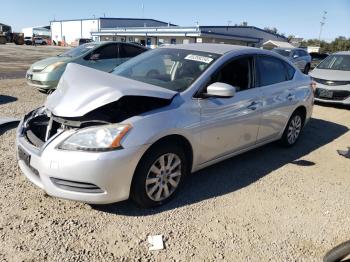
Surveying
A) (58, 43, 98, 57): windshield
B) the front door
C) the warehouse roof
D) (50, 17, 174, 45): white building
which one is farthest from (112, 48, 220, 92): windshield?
the warehouse roof

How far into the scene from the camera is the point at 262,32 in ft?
197

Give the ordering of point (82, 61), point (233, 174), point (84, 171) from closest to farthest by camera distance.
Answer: point (84, 171)
point (233, 174)
point (82, 61)

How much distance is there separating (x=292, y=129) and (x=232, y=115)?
81.3 inches

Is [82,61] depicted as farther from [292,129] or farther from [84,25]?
[84,25]

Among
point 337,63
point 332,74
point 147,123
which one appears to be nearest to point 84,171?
point 147,123

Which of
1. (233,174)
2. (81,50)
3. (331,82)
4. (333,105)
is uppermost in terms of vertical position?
(81,50)

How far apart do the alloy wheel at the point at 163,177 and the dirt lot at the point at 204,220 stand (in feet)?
0.54

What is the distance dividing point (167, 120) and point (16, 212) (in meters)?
1.71

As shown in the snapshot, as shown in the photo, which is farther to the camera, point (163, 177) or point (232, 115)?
point (232, 115)

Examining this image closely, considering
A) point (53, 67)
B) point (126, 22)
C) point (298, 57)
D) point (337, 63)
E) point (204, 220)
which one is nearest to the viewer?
point (204, 220)

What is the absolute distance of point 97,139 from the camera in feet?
10.9

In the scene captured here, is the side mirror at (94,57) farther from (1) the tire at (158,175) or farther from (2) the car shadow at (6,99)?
(1) the tire at (158,175)

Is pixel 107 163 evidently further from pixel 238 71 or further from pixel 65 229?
pixel 238 71

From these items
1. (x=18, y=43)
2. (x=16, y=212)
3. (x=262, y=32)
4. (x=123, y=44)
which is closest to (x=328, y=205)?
(x=16, y=212)
